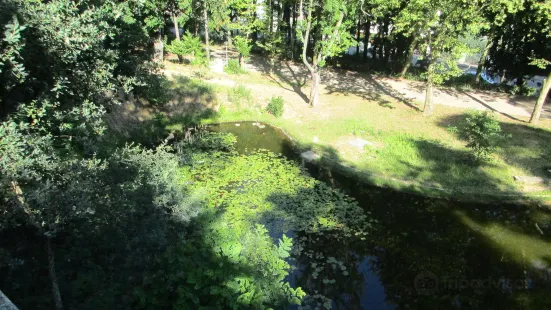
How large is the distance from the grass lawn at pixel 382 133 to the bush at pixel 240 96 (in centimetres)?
7

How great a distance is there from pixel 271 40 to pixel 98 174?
24.3m

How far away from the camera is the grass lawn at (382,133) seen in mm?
16531

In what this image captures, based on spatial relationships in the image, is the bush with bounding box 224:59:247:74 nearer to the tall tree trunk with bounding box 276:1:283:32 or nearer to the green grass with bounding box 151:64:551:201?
the green grass with bounding box 151:64:551:201

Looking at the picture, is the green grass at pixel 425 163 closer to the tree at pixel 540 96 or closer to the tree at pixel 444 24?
the tree at pixel 540 96

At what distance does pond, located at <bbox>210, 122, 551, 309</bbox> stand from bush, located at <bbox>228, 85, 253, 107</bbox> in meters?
10.9

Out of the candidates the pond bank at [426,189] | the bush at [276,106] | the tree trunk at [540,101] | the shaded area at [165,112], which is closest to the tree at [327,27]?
the bush at [276,106]

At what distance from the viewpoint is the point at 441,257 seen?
40.0ft

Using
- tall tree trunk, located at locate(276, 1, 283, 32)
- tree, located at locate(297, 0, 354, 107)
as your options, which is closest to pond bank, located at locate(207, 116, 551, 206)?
tree, located at locate(297, 0, 354, 107)

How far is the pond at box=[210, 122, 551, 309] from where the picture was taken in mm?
10641

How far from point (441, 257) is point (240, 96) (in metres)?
16.7

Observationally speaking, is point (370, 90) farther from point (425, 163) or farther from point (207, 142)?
point (207, 142)

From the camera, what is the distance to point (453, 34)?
20.2 meters

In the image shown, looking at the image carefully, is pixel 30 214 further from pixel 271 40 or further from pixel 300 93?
pixel 271 40

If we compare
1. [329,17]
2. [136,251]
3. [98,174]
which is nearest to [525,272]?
[136,251]
